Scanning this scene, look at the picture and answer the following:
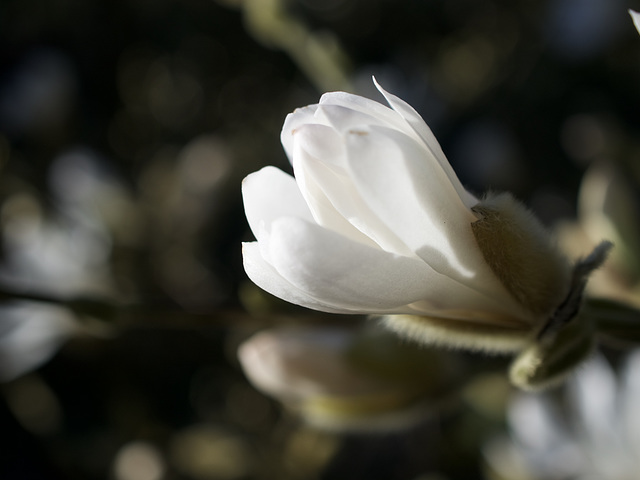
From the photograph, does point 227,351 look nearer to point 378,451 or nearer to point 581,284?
point 378,451

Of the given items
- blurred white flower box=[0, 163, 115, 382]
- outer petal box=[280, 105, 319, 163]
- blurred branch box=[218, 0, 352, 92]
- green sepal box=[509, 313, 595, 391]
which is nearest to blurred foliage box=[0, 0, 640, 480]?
blurred white flower box=[0, 163, 115, 382]

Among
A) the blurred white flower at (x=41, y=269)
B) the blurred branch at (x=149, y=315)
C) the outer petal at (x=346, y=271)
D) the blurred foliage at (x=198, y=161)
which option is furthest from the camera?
the blurred white flower at (x=41, y=269)

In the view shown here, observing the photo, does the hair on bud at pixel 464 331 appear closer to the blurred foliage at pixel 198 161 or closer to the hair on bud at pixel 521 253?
the hair on bud at pixel 521 253

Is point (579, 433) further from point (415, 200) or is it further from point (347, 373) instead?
point (415, 200)

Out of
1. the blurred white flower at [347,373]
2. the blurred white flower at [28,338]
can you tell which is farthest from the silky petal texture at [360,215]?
the blurred white flower at [28,338]

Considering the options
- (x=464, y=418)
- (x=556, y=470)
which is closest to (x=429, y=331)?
(x=556, y=470)

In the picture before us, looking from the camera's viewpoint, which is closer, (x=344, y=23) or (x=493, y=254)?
(x=493, y=254)
